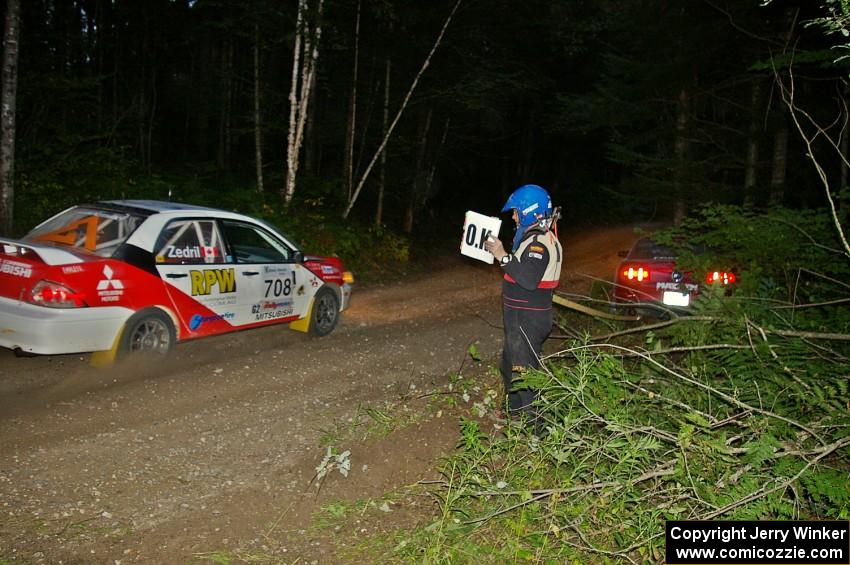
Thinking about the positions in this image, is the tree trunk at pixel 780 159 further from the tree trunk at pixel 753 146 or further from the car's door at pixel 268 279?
the car's door at pixel 268 279

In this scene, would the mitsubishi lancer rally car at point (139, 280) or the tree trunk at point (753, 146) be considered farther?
the tree trunk at point (753, 146)

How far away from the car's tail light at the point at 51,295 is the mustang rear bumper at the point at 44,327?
51mm

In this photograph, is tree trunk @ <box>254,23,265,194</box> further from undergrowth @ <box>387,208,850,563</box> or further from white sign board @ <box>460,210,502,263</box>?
undergrowth @ <box>387,208,850,563</box>

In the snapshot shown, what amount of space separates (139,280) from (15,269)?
1.13 metres

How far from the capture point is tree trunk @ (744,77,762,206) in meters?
14.0

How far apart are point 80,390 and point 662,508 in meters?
5.44

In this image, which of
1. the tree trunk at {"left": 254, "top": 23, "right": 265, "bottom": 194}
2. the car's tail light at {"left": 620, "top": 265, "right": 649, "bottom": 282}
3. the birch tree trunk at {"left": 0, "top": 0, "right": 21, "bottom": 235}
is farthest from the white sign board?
the tree trunk at {"left": 254, "top": 23, "right": 265, "bottom": 194}

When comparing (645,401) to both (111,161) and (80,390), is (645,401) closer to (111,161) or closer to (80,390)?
(80,390)

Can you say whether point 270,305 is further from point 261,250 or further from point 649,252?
point 649,252

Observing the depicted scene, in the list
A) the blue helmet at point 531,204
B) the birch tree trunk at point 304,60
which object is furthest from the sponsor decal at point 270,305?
the birch tree trunk at point 304,60

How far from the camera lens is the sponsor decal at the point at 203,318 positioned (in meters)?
7.56

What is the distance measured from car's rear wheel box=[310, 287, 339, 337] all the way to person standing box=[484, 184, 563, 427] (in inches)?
170

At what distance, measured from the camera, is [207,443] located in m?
5.39

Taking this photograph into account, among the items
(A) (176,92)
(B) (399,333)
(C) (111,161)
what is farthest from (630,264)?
(A) (176,92)
